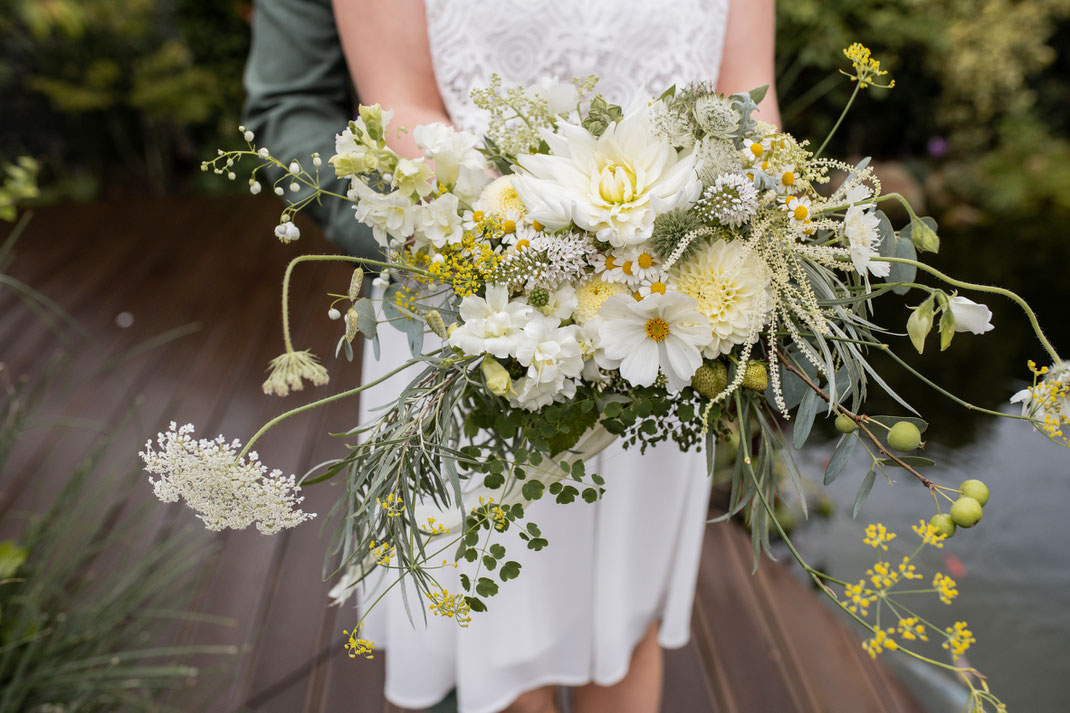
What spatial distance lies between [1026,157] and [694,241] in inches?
208

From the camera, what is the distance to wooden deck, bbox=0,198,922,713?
1682 mm

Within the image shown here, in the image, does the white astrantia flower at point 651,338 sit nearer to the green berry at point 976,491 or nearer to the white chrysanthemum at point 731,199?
the white chrysanthemum at point 731,199

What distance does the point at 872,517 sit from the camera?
2.80m

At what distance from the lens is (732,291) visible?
2.22ft

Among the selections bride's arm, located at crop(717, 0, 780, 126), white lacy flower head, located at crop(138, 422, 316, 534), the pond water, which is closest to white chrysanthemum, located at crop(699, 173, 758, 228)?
white lacy flower head, located at crop(138, 422, 316, 534)

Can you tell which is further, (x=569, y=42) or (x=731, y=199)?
(x=569, y=42)

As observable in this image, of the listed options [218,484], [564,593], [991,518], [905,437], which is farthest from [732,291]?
[991,518]

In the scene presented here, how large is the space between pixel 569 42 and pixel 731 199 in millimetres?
545

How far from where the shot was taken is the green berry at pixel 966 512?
2.03ft

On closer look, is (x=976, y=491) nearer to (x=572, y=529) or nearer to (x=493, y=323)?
(x=493, y=323)

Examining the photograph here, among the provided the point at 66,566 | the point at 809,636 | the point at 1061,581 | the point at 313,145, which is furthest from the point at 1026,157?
the point at 66,566

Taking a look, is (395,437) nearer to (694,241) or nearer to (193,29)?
(694,241)

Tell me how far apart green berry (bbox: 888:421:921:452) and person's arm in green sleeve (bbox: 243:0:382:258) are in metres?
0.73

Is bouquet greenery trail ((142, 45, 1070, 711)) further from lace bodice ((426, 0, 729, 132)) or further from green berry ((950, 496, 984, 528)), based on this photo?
lace bodice ((426, 0, 729, 132))
